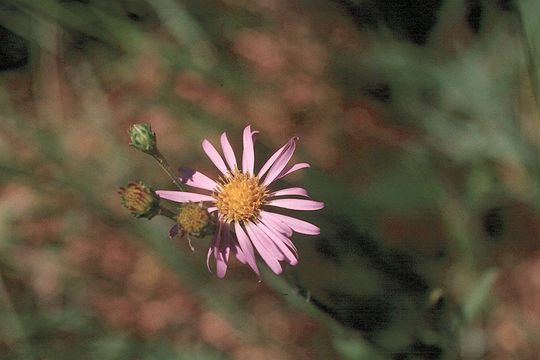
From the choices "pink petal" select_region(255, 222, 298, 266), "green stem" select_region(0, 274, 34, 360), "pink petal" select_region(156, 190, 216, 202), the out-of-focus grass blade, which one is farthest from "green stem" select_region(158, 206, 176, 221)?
"green stem" select_region(0, 274, 34, 360)

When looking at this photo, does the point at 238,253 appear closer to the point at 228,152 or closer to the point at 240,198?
the point at 240,198

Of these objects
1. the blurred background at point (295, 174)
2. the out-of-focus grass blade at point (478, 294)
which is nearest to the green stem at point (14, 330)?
the blurred background at point (295, 174)

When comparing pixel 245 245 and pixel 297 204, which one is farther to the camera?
pixel 297 204

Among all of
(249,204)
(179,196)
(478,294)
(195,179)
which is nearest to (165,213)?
(179,196)

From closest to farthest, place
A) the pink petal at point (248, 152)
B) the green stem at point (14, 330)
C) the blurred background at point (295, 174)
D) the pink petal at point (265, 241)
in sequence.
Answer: the pink petal at point (265, 241) < the pink petal at point (248, 152) < the blurred background at point (295, 174) < the green stem at point (14, 330)

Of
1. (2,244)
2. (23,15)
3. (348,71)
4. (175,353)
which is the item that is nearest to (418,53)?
(348,71)

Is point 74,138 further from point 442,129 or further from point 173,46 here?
point 442,129

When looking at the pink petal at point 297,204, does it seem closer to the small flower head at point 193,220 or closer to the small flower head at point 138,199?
the small flower head at point 193,220
